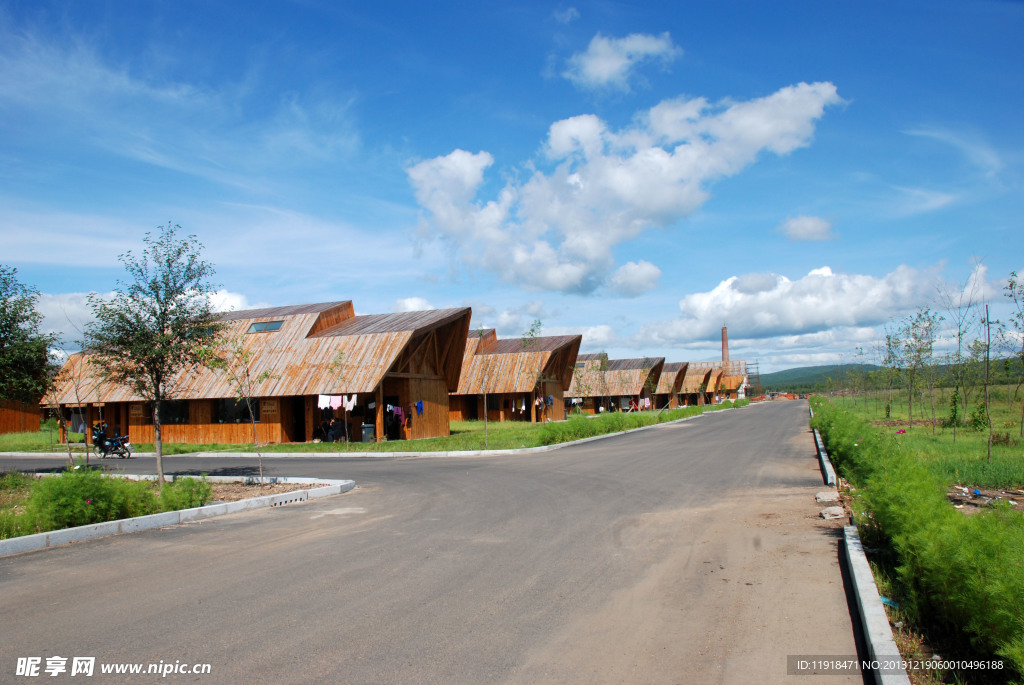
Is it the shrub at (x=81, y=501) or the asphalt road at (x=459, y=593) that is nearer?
the asphalt road at (x=459, y=593)

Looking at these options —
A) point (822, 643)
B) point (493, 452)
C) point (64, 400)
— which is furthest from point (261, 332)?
point (822, 643)

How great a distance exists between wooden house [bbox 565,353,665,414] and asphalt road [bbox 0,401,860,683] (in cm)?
4856

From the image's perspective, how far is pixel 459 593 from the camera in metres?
6.37

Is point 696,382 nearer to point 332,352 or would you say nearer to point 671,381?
point 671,381

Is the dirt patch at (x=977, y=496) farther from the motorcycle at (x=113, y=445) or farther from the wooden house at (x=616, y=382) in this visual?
the wooden house at (x=616, y=382)

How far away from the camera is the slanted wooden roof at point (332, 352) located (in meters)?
28.4

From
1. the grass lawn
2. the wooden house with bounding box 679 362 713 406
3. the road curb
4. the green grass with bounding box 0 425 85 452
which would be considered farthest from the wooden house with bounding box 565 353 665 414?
the road curb

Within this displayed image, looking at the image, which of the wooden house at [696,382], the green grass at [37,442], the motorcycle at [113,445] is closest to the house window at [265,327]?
the green grass at [37,442]

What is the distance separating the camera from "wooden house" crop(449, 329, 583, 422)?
43.1 metres

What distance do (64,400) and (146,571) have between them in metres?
32.3

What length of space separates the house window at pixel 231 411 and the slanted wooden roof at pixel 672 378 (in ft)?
164

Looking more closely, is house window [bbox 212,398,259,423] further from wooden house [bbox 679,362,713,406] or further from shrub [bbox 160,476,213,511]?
wooden house [bbox 679,362,713,406]

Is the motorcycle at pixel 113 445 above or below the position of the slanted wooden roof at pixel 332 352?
below

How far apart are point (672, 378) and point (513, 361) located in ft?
119
